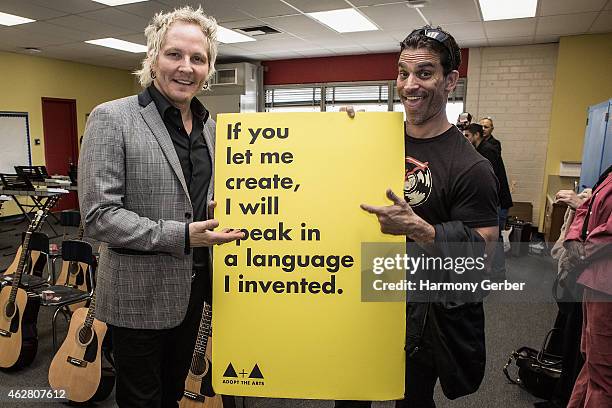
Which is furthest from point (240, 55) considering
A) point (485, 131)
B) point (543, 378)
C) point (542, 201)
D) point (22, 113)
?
point (543, 378)

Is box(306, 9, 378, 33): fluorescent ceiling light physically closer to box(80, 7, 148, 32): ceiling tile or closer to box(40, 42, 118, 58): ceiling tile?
box(80, 7, 148, 32): ceiling tile

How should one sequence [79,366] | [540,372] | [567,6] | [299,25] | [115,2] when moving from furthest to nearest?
[299,25] < [567,6] < [115,2] < [540,372] < [79,366]

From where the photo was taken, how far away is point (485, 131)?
4871mm

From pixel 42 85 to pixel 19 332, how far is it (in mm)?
6777

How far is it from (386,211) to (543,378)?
202cm

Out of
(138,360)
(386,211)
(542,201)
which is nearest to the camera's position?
(386,211)

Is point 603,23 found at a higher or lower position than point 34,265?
higher

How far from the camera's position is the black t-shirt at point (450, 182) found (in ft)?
3.52

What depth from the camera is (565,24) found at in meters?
5.32

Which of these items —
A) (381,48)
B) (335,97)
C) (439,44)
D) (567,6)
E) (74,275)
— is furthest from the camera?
(335,97)

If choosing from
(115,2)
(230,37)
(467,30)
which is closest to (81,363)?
(115,2)

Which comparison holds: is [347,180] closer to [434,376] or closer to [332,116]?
[332,116]

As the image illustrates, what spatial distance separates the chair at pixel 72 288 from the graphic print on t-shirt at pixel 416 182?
2.35 metres

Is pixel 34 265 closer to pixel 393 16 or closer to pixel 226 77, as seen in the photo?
pixel 393 16
